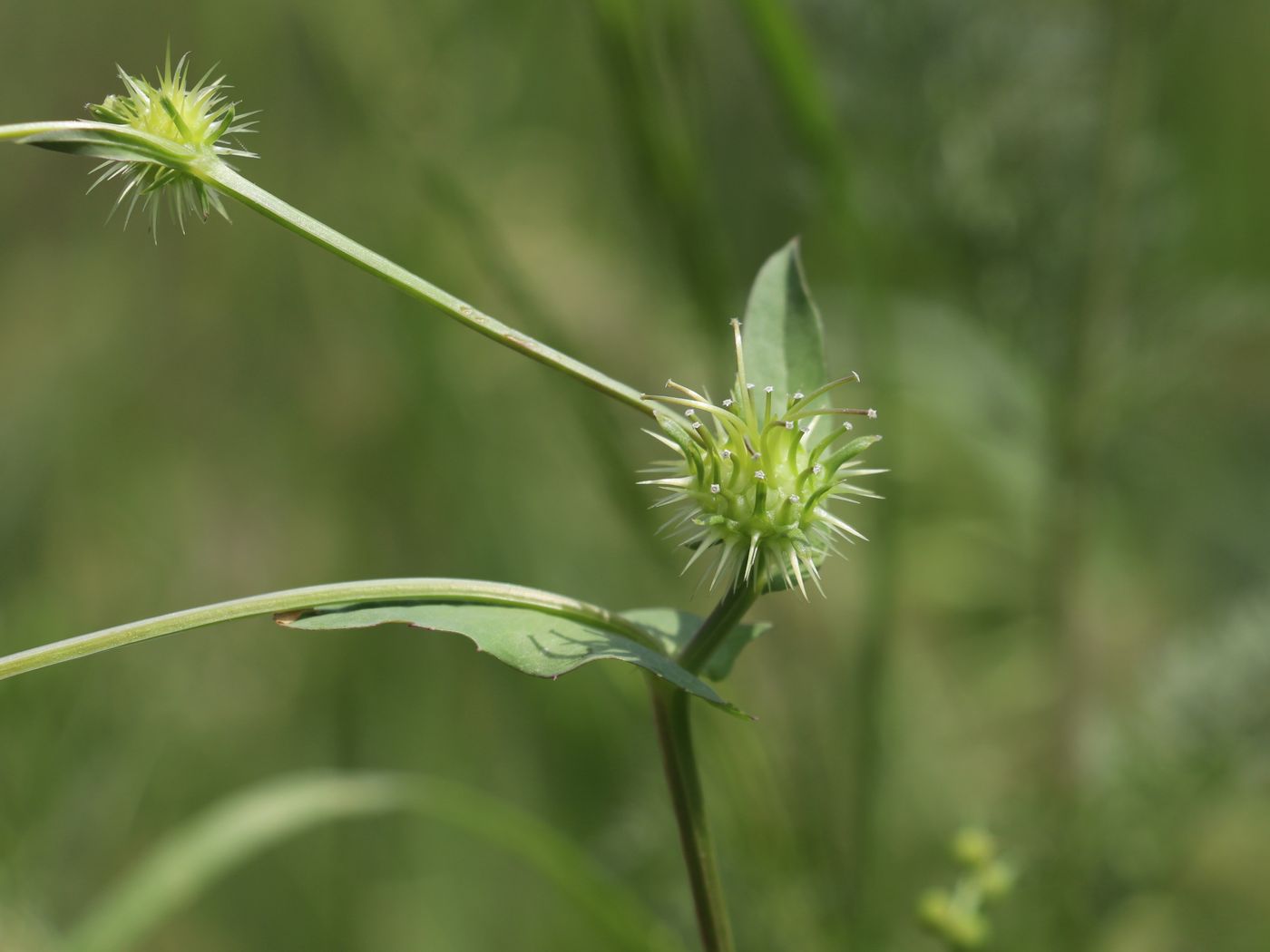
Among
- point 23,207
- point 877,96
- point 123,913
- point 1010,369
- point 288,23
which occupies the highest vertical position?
point 23,207

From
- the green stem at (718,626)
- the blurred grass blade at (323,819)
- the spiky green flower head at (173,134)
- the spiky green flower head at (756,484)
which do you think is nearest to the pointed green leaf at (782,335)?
the spiky green flower head at (756,484)

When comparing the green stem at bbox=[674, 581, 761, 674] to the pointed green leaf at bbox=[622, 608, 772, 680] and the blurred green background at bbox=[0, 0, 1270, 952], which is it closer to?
the pointed green leaf at bbox=[622, 608, 772, 680]

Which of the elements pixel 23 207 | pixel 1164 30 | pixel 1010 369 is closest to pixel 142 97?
pixel 1164 30

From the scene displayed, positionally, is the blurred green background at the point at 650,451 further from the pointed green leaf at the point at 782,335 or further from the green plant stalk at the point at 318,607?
the green plant stalk at the point at 318,607

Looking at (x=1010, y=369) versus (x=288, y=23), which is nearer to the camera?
(x=1010, y=369)

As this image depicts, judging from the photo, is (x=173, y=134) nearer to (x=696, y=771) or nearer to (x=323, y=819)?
(x=696, y=771)

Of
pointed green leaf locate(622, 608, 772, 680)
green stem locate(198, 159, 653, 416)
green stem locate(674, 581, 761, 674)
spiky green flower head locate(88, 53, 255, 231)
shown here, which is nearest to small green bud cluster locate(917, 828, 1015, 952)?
pointed green leaf locate(622, 608, 772, 680)

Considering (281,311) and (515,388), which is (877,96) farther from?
(281,311)

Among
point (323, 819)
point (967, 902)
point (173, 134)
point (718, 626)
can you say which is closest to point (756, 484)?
point (718, 626)
